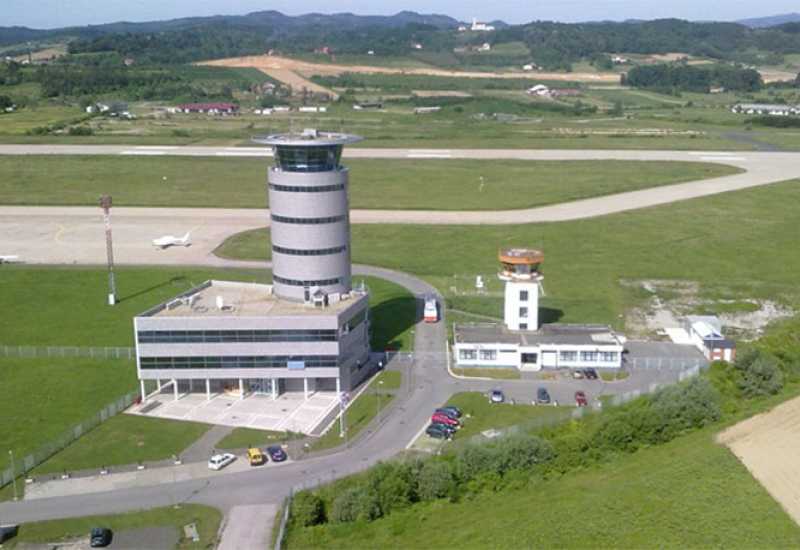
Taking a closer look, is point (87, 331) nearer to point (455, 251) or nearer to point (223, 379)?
point (223, 379)

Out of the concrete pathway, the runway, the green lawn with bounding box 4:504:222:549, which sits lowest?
the concrete pathway

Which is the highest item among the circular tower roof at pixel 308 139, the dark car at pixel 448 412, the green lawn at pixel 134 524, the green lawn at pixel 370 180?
the circular tower roof at pixel 308 139

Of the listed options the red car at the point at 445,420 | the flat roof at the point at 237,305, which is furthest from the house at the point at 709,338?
the flat roof at the point at 237,305

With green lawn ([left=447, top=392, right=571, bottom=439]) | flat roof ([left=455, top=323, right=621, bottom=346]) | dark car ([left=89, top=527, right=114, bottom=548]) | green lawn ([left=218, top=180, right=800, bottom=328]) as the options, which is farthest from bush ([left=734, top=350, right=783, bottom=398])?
dark car ([left=89, top=527, right=114, bottom=548])

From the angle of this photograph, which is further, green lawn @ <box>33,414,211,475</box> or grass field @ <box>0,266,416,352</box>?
grass field @ <box>0,266,416,352</box>

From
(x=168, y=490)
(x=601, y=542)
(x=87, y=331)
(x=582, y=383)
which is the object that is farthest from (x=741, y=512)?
(x=87, y=331)

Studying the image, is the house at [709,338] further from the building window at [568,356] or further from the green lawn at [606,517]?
the green lawn at [606,517]

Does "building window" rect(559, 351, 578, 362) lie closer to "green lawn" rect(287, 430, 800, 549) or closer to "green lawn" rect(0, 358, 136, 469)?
"green lawn" rect(287, 430, 800, 549)

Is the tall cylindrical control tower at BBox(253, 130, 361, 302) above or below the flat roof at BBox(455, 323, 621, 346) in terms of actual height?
above
